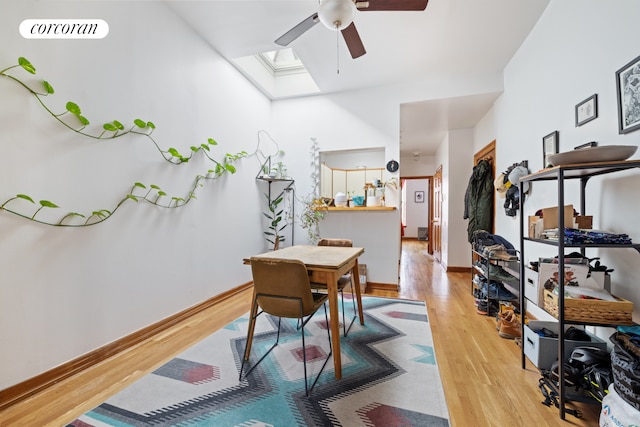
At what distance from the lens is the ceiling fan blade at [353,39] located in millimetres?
2142

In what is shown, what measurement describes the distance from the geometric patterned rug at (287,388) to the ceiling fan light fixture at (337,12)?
2.37m

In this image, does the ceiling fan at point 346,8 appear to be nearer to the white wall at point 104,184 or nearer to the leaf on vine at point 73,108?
the white wall at point 104,184

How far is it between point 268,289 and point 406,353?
1.17m

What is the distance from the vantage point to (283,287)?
1.64 meters

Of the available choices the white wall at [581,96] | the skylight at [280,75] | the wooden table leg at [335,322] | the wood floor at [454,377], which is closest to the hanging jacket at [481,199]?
the white wall at [581,96]

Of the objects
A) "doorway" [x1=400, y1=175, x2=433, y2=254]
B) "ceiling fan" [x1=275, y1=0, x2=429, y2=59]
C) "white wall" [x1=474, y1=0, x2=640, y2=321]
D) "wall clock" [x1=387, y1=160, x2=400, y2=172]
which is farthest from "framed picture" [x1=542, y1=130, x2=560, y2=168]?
"doorway" [x1=400, y1=175, x2=433, y2=254]

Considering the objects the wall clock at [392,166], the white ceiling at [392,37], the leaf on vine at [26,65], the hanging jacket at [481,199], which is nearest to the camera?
the leaf on vine at [26,65]

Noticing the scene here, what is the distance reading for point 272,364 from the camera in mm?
1836

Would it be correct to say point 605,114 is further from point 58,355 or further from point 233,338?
point 58,355

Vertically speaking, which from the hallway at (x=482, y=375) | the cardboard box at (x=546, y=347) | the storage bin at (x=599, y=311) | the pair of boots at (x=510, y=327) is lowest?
the hallway at (x=482, y=375)

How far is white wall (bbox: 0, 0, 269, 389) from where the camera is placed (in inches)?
59.2

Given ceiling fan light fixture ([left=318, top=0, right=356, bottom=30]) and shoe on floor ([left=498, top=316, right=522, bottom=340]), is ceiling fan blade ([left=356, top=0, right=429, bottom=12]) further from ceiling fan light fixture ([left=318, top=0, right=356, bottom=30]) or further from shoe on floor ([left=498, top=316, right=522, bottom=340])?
shoe on floor ([left=498, top=316, right=522, bottom=340])

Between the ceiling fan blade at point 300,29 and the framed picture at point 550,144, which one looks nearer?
the ceiling fan blade at point 300,29

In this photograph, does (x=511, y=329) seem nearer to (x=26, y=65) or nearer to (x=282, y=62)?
(x=26, y=65)
